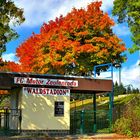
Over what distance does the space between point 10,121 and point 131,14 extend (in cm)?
1379

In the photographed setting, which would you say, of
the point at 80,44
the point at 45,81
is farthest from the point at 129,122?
the point at 80,44

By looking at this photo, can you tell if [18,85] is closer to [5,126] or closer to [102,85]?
[5,126]

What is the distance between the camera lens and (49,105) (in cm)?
3116

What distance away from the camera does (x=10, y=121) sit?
31.6 metres

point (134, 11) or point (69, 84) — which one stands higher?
point (134, 11)

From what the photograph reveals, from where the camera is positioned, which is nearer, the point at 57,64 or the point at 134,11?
the point at 134,11

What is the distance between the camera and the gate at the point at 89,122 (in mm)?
32397

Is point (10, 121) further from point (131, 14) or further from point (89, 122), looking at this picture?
point (131, 14)

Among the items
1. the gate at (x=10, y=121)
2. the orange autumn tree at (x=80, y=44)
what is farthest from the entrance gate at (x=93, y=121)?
the orange autumn tree at (x=80, y=44)

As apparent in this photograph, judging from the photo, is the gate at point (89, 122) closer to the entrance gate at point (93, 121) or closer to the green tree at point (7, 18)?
the entrance gate at point (93, 121)

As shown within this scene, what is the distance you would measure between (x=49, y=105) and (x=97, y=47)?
17411 millimetres

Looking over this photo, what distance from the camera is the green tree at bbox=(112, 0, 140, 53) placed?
3691cm

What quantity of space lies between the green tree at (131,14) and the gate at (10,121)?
11.3 metres

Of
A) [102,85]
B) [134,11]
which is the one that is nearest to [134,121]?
[102,85]
